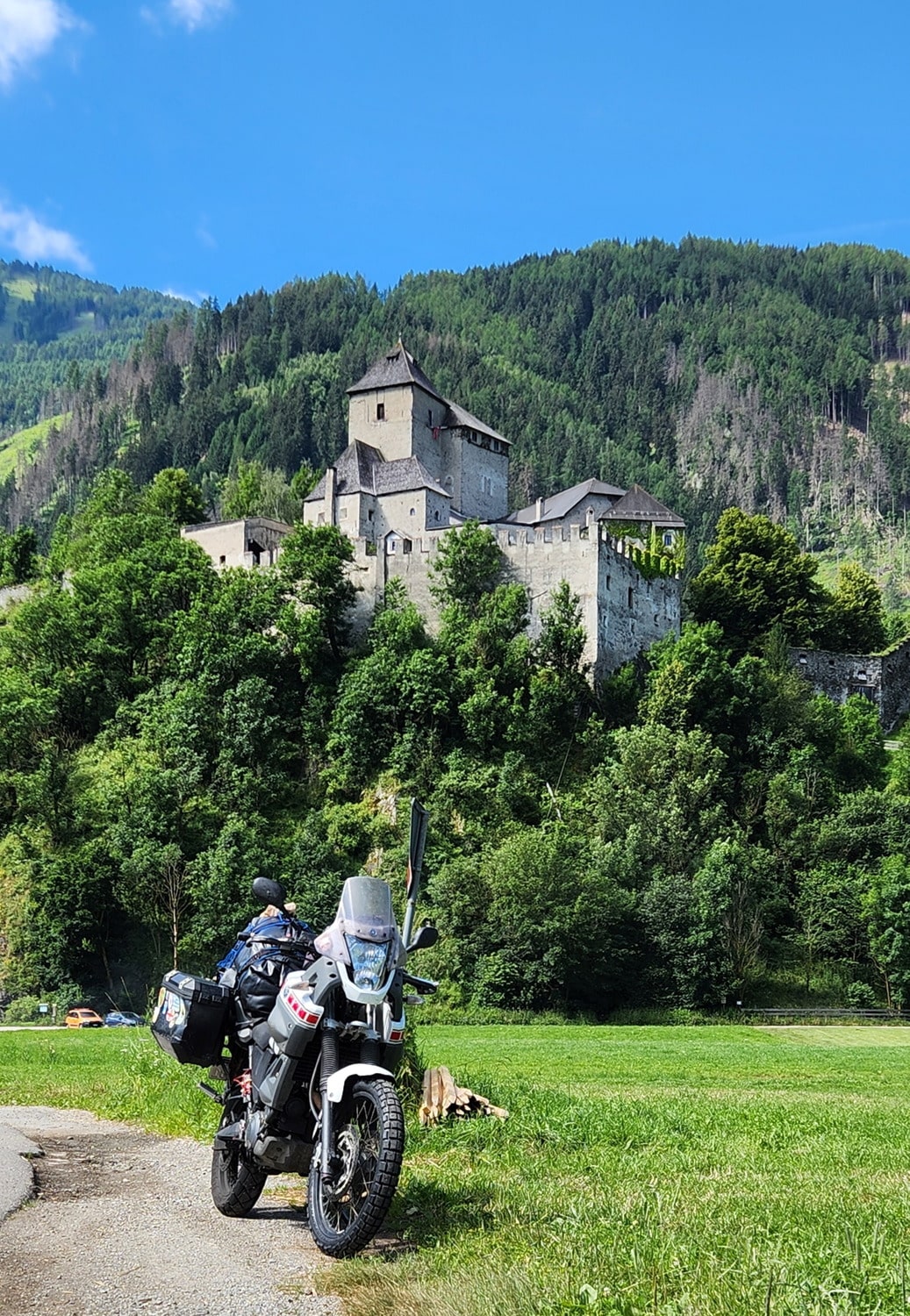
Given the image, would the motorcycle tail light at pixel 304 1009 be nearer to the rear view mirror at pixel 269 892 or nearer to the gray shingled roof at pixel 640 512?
the rear view mirror at pixel 269 892

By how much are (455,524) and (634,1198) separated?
55.9m

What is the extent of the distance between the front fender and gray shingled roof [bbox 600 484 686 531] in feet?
200

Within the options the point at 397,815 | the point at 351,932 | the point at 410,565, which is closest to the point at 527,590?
the point at 410,565

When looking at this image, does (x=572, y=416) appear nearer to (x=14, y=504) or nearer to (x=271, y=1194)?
(x=14, y=504)

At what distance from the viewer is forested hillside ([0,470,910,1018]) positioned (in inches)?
1737

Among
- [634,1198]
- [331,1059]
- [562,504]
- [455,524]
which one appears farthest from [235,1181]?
[562,504]

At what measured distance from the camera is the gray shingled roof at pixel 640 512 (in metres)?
68.0

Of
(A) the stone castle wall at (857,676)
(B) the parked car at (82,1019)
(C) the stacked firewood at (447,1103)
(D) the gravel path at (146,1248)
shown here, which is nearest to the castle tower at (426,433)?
(A) the stone castle wall at (857,676)

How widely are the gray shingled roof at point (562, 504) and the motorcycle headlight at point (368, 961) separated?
197ft

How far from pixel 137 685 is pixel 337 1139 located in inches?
2014

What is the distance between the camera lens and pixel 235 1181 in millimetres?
8766

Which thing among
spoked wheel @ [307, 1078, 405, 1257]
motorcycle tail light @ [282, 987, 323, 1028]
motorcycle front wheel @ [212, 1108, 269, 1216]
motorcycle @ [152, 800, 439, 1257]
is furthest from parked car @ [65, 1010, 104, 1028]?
spoked wheel @ [307, 1078, 405, 1257]

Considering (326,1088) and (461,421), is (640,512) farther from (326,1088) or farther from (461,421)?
(326,1088)

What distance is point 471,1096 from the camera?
12234 mm
